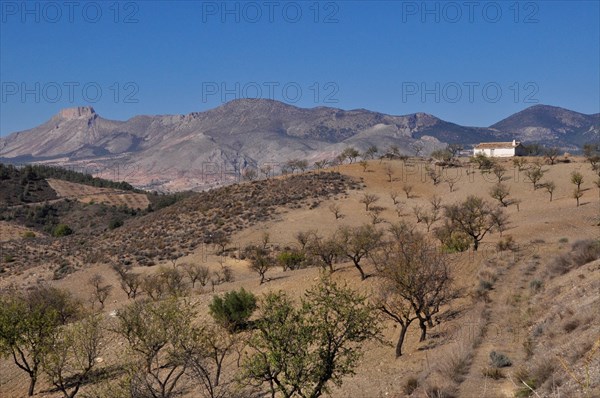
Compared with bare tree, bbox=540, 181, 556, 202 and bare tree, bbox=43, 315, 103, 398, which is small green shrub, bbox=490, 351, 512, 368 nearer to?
bare tree, bbox=43, 315, 103, 398

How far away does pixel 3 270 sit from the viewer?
180 feet

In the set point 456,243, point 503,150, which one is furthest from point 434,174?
point 456,243

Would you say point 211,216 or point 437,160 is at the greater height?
point 437,160

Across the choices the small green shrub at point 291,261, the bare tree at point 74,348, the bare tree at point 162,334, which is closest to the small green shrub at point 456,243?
the small green shrub at point 291,261

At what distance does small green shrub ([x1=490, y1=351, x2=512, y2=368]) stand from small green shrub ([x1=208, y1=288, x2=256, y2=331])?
14542 mm

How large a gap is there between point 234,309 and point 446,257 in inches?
499

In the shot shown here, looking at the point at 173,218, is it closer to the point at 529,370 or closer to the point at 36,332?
the point at 36,332

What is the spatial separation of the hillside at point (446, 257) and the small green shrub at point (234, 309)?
6.05ft

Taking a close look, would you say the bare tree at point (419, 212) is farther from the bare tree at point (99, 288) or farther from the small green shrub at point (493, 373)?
the small green shrub at point (493, 373)

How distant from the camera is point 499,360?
14766 mm

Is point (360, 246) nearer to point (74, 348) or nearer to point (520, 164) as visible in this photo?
point (74, 348)

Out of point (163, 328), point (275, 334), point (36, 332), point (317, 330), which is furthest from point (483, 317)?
point (36, 332)

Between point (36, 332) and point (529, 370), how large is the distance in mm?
20185

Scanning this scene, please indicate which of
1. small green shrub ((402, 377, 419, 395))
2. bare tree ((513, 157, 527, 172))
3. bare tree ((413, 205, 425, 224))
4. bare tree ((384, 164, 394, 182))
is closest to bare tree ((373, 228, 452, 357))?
small green shrub ((402, 377, 419, 395))
